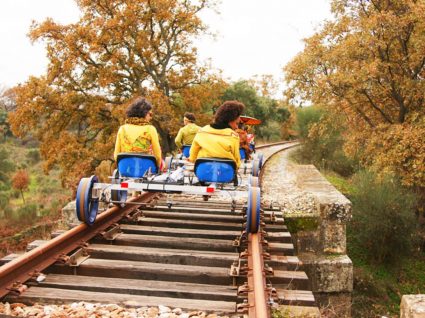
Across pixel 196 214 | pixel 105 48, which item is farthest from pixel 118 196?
pixel 105 48

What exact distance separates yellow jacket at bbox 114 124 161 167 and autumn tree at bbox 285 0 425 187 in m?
8.39

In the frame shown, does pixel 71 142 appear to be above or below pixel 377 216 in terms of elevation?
above

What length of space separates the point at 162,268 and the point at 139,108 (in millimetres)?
2301

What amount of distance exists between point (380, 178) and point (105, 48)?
13.1 metres

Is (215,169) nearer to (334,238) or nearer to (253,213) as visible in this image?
(253,213)

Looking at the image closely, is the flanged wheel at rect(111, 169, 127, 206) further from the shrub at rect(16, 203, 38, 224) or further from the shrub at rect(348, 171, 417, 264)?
the shrub at rect(16, 203, 38, 224)

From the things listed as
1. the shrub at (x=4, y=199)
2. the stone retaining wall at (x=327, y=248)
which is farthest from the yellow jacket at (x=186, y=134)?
the shrub at (x=4, y=199)

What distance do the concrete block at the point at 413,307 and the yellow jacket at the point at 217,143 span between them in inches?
103

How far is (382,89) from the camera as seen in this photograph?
13.6 metres

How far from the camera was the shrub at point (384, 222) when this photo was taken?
485 inches

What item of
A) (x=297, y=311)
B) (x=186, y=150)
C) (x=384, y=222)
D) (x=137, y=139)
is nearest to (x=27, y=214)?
(x=186, y=150)

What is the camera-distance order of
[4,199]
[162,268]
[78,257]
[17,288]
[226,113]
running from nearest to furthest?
[17,288] < [162,268] < [78,257] < [226,113] < [4,199]

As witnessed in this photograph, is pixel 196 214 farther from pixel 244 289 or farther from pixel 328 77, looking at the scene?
pixel 328 77

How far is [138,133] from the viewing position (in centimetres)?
552
